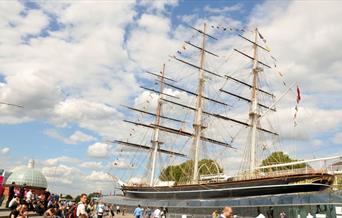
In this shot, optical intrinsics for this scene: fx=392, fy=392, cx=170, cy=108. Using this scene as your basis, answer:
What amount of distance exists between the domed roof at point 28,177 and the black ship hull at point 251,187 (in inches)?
2188

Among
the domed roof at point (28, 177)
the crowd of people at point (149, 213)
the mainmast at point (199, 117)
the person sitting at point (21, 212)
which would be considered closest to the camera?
the person sitting at point (21, 212)

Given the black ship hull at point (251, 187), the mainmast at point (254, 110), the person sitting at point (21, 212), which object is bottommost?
the person sitting at point (21, 212)

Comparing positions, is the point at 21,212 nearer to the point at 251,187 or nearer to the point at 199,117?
the point at 251,187

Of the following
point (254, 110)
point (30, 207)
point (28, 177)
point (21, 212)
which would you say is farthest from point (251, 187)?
point (28, 177)

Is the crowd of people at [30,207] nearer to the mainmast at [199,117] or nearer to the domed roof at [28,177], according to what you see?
the mainmast at [199,117]

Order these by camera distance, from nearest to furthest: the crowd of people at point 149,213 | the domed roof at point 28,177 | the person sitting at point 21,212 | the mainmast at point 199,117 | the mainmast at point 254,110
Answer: the person sitting at point 21,212 < the crowd of people at point 149,213 < the mainmast at point 254,110 < the mainmast at point 199,117 < the domed roof at point 28,177

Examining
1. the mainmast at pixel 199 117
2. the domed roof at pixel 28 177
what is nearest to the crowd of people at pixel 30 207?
the mainmast at pixel 199 117

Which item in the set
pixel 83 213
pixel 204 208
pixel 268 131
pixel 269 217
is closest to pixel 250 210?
pixel 269 217

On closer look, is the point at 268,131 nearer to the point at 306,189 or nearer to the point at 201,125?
the point at 201,125

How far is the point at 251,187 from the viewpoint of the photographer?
36.4m

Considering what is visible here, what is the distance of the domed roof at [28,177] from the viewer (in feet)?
318

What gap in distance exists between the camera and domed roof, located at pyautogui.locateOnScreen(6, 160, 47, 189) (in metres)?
96.8

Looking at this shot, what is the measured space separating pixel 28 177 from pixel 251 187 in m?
75.9

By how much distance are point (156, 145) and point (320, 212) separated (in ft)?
131
